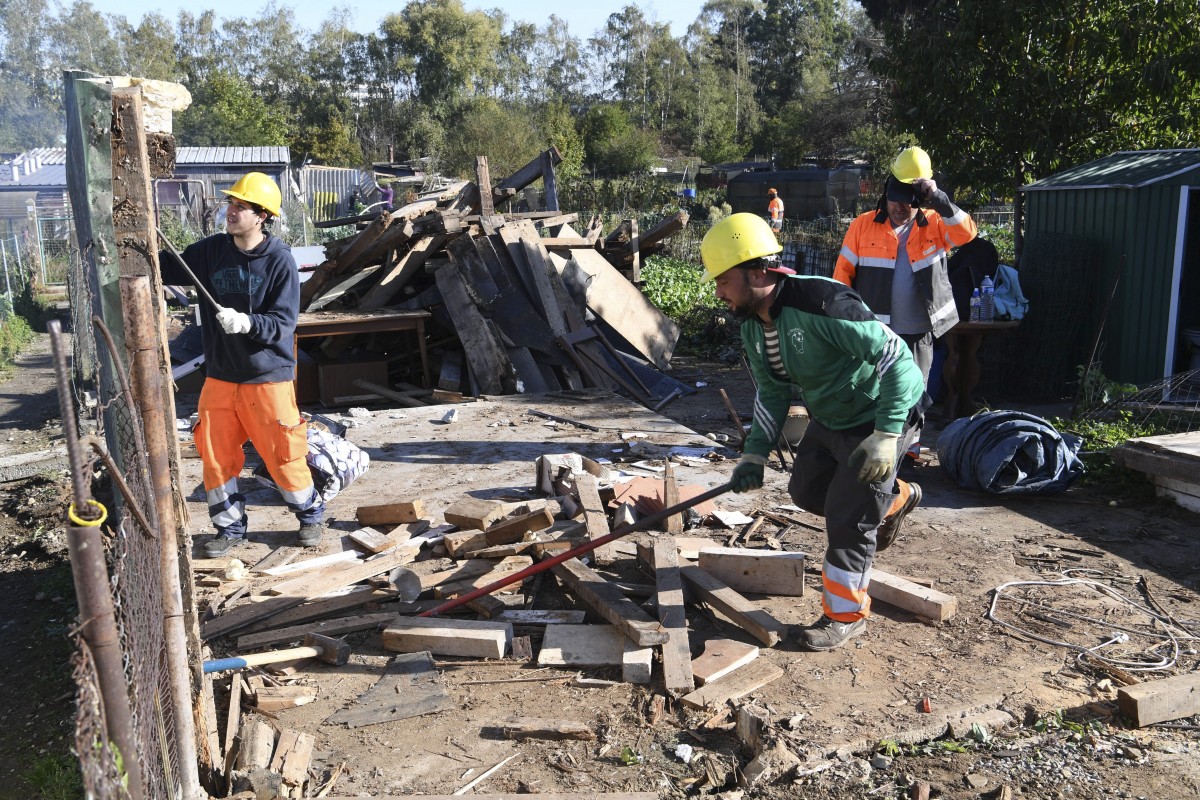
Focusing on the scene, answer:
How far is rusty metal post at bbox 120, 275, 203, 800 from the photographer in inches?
108

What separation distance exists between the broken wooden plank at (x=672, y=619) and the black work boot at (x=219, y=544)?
91.5 inches

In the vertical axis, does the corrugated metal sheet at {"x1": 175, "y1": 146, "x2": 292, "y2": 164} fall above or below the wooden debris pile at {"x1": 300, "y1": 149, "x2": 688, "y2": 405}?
above

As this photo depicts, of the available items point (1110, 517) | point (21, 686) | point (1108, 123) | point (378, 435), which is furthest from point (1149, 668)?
point (1108, 123)

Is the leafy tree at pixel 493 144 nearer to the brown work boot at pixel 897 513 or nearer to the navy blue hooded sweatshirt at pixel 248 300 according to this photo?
the navy blue hooded sweatshirt at pixel 248 300

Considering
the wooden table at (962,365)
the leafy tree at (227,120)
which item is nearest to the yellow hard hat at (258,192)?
the wooden table at (962,365)

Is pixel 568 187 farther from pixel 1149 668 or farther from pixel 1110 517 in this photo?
pixel 1149 668

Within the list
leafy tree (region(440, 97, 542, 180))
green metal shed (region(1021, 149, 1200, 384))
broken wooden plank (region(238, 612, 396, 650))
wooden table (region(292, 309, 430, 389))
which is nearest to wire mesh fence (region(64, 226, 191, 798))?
broken wooden plank (region(238, 612, 396, 650))

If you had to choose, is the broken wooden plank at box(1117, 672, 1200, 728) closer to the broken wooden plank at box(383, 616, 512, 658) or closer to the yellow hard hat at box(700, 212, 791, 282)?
the yellow hard hat at box(700, 212, 791, 282)

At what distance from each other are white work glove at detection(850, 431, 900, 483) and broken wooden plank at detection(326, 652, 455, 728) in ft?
6.04

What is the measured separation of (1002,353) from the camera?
9484 mm

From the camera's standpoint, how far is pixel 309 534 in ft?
17.5

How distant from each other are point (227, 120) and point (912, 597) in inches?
1855

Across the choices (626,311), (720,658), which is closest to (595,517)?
(720,658)

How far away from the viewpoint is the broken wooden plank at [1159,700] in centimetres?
348
